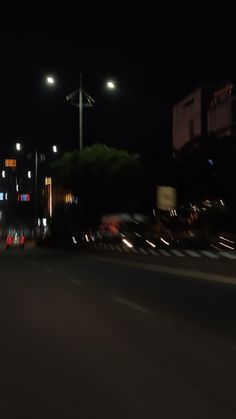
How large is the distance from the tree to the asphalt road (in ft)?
115

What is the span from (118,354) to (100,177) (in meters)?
44.4

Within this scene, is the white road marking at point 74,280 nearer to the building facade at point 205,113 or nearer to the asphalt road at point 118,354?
the asphalt road at point 118,354

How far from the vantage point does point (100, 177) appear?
53875 millimetres

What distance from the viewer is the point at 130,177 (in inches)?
2168

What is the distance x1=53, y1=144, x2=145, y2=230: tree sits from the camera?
53719 millimetres

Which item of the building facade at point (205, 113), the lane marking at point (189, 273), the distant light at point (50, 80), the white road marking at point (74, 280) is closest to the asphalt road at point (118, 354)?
the white road marking at point (74, 280)

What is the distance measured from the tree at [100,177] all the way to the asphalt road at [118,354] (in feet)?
115

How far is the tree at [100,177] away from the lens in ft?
176

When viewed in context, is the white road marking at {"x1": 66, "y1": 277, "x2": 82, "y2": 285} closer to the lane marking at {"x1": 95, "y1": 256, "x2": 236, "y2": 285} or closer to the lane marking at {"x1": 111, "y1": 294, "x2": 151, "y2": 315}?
the lane marking at {"x1": 111, "y1": 294, "x2": 151, "y2": 315}

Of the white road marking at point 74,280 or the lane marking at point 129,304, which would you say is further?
the white road marking at point 74,280

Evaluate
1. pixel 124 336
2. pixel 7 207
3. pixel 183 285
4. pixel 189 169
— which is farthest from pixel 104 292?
pixel 7 207

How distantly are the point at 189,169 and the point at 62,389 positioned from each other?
202 feet

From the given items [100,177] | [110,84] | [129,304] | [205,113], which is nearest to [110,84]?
[110,84]

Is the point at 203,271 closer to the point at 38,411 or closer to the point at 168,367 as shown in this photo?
the point at 168,367
